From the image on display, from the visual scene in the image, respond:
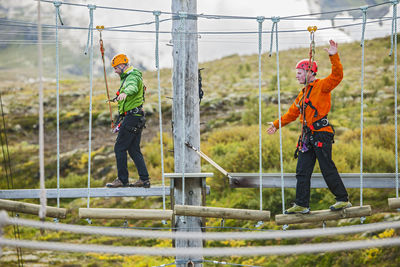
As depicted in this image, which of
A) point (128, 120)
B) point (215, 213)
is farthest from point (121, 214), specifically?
point (128, 120)

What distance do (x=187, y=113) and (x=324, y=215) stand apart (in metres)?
2.08

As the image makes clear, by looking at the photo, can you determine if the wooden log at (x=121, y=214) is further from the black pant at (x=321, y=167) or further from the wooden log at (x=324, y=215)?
the black pant at (x=321, y=167)

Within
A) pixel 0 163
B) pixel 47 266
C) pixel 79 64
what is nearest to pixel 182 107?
pixel 47 266

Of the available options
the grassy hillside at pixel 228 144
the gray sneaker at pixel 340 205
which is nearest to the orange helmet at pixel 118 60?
the grassy hillside at pixel 228 144

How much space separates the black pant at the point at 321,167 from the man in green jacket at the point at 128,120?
1945 mm

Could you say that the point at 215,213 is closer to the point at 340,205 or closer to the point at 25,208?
the point at 340,205

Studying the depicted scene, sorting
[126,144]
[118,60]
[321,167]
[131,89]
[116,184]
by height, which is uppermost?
[118,60]

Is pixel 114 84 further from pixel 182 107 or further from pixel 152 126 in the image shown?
pixel 182 107

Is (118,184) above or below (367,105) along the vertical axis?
below

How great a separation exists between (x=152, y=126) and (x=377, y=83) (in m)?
8.03

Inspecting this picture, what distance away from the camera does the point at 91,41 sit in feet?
19.2

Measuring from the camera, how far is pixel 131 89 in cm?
592

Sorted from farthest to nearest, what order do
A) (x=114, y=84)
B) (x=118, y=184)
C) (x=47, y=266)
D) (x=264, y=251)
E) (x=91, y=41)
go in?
(x=114, y=84), (x=47, y=266), (x=118, y=184), (x=91, y=41), (x=264, y=251)

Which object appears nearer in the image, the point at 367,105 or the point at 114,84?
the point at 367,105
